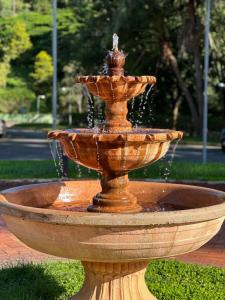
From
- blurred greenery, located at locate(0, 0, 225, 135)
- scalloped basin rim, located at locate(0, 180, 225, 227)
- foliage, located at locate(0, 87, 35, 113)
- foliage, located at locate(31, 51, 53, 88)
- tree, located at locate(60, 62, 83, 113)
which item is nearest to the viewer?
scalloped basin rim, located at locate(0, 180, 225, 227)

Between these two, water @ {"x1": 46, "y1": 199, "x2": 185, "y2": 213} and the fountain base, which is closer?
the fountain base

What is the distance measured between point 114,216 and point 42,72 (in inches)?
2398

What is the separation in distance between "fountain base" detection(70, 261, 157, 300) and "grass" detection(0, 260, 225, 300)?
73 centimetres

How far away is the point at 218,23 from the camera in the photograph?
30156 millimetres

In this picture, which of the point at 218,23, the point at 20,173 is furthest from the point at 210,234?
the point at 218,23

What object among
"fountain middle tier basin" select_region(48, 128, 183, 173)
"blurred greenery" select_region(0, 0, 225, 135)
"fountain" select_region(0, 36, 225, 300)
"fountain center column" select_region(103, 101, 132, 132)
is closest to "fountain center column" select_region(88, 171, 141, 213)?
"fountain" select_region(0, 36, 225, 300)

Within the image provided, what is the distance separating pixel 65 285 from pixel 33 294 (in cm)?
49

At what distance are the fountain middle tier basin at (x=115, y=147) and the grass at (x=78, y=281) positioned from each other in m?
1.47

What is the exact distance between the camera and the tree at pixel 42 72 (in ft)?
208

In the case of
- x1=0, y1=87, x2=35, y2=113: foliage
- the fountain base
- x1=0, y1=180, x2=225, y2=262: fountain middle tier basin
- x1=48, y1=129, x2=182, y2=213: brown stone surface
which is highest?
x1=48, y1=129, x2=182, y2=213: brown stone surface

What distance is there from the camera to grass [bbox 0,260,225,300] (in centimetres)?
574

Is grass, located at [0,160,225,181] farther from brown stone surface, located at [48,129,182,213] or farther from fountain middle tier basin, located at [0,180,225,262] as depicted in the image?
fountain middle tier basin, located at [0,180,225,262]

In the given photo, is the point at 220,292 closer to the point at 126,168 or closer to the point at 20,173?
the point at 126,168

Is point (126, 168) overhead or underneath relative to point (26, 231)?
overhead
